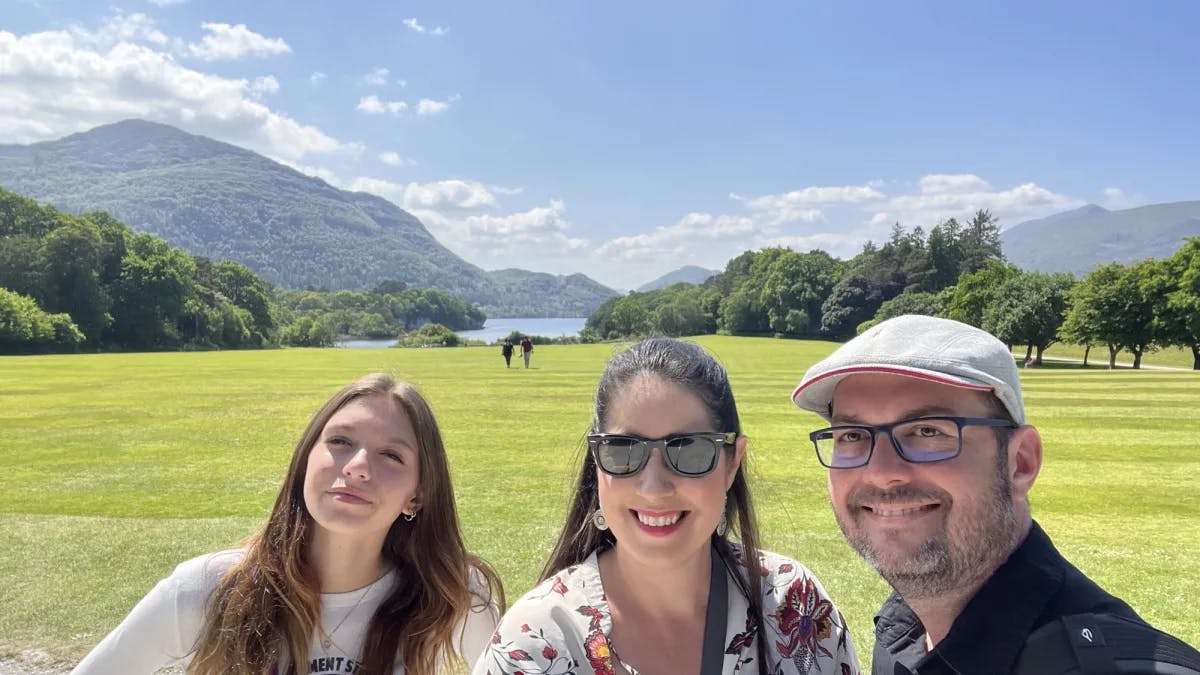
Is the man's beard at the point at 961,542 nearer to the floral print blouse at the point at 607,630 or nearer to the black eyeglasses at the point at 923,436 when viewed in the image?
the black eyeglasses at the point at 923,436

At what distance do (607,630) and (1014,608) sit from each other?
4.16 ft

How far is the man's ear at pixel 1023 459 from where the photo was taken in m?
2.32

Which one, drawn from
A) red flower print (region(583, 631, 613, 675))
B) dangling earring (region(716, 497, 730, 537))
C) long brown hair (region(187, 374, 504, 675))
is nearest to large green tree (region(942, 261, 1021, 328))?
long brown hair (region(187, 374, 504, 675))

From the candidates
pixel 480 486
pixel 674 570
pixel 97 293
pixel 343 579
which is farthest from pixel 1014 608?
pixel 97 293

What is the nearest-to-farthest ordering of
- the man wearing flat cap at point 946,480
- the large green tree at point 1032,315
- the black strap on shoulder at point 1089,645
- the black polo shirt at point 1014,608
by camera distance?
the black strap on shoulder at point 1089,645
the black polo shirt at point 1014,608
the man wearing flat cap at point 946,480
the large green tree at point 1032,315

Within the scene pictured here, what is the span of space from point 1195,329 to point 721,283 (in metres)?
106

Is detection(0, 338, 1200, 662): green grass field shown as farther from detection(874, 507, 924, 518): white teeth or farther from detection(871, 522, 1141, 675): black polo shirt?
detection(871, 522, 1141, 675): black polo shirt

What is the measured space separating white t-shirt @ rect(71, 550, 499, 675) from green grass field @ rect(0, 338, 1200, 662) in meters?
1.52

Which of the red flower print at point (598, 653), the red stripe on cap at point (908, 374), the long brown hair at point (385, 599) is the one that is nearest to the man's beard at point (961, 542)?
the red stripe on cap at point (908, 374)

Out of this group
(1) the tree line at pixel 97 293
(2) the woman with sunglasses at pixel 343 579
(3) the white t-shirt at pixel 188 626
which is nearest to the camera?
(3) the white t-shirt at pixel 188 626

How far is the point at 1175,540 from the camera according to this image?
366 inches

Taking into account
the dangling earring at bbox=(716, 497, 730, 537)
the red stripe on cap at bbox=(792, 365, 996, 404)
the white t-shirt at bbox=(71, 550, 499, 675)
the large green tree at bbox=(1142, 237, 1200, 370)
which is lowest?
the white t-shirt at bbox=(71, 550, 499, 675)

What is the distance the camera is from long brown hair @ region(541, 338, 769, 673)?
261cm

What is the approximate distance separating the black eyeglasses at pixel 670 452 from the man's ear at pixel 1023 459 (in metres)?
0.97
